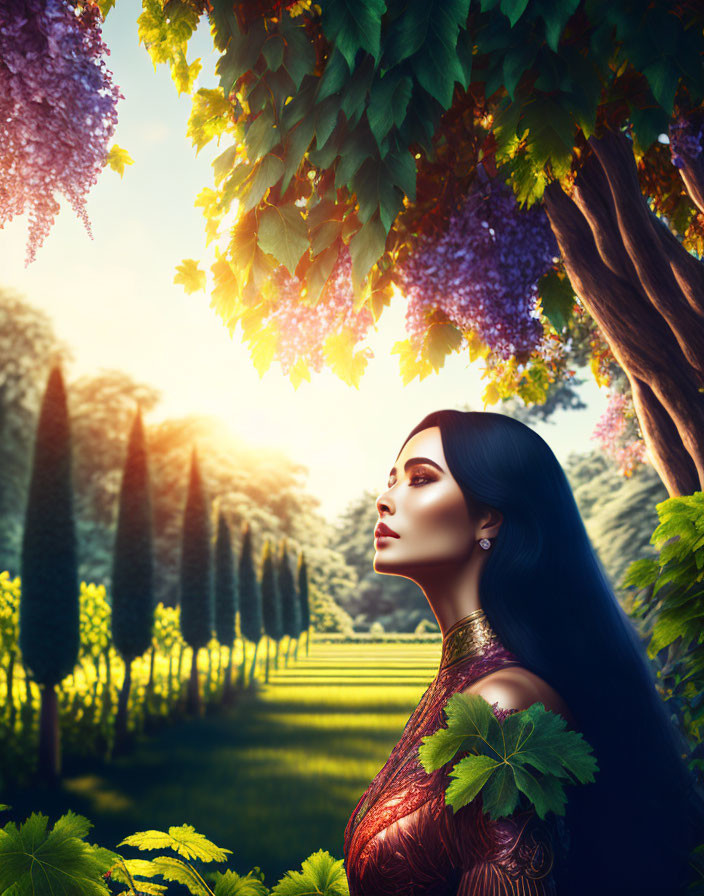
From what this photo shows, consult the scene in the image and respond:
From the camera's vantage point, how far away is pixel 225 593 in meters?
16.1

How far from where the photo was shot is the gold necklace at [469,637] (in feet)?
5.53

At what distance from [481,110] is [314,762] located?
1001cm

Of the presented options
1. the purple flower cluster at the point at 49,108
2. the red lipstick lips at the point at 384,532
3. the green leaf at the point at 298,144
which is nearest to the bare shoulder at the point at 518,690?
the red lipstick lips at the point at 384,532

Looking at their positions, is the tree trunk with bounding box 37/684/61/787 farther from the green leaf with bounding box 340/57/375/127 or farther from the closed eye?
the green leaf with bounding box 340/57/375/127

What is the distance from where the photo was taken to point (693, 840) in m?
1.62

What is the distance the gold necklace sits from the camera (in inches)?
66.4

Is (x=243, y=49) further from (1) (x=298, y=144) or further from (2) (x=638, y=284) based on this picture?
(2) (x=638, y=284)

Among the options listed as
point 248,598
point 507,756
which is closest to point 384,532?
point 507,756

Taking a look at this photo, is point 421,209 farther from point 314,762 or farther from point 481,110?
point 314,762

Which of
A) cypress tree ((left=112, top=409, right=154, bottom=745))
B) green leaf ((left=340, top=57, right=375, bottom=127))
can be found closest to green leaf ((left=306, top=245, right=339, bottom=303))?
green leaf ((left=340, top=57, right=375, bottom=127))

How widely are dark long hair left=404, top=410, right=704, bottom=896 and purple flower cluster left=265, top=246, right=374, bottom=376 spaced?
1.28 meters

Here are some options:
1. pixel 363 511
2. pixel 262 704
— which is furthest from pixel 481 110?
pixel 363 511

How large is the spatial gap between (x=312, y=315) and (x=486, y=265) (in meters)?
0.78

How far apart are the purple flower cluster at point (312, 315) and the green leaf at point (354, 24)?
3.90ft
